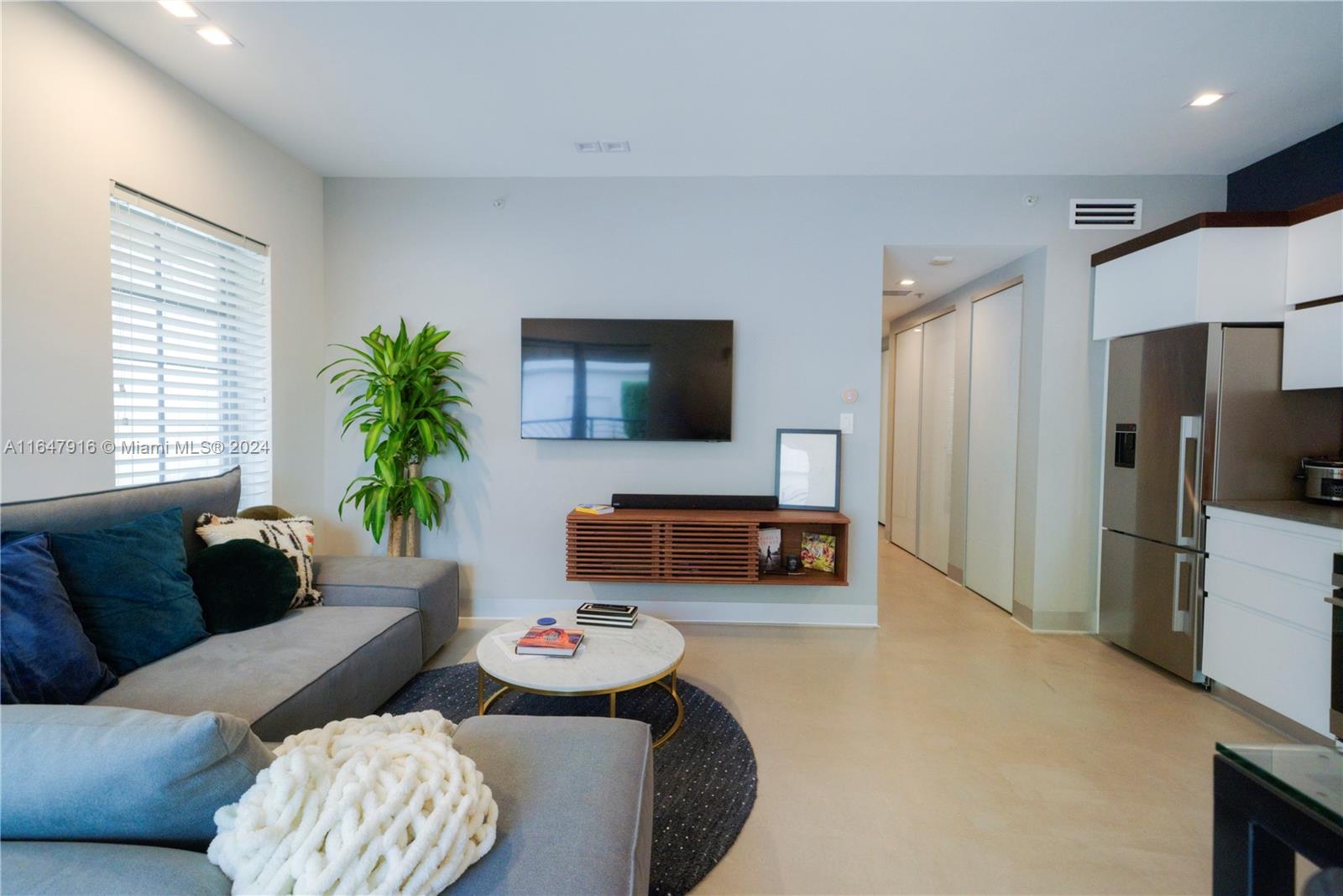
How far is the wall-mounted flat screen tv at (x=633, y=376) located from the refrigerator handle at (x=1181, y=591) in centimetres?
238

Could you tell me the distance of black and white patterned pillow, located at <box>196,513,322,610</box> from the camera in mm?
2135

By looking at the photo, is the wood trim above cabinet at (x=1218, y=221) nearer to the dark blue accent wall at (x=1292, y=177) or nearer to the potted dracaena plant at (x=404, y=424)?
the dark blue accent wall at (x=1292, y=177)

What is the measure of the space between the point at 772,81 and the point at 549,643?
259 centimetres

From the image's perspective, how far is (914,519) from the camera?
16.8ft

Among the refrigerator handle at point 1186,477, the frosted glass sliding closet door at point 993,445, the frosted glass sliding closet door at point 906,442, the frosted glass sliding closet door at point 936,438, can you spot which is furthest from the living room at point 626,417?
the frosted glass sliding closet door at point 906,442

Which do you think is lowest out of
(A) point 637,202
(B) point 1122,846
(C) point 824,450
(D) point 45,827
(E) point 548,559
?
(B) point 1122,846

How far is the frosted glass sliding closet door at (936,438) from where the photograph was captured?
4.41m

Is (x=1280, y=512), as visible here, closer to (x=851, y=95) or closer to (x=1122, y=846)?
(x=1122, y=846)

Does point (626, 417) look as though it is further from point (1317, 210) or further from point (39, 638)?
point (1317, 210)

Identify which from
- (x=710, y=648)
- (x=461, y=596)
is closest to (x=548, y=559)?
(x=461, y=596)

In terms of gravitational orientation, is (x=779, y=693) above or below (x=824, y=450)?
below

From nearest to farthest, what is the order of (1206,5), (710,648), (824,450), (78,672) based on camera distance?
(78,672) → (1206,5) → (710,648) → (824,450)

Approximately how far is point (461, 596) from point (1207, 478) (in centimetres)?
415

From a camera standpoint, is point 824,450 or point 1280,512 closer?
point 1280,512
